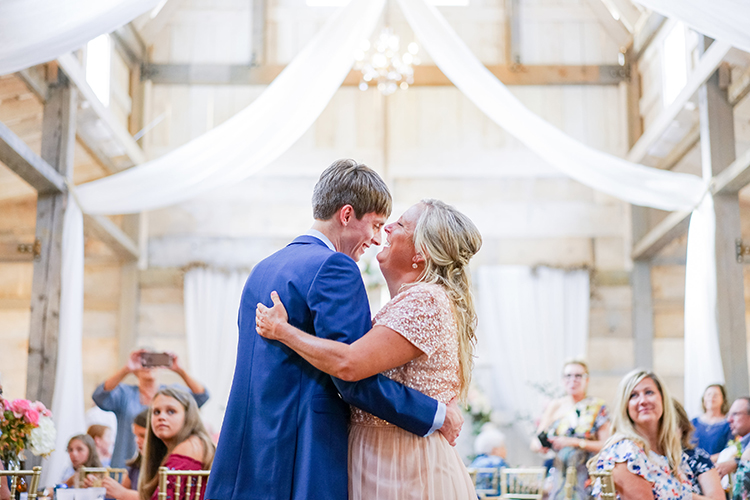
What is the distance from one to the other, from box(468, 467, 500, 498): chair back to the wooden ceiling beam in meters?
5.06

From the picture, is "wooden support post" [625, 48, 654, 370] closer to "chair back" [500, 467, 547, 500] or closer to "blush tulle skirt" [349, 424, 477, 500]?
"chair back" [500, 467, 547, 500]

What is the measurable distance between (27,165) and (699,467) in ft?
16.3

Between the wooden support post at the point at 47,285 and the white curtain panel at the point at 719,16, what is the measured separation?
4.81 meters

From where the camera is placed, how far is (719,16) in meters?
3.80

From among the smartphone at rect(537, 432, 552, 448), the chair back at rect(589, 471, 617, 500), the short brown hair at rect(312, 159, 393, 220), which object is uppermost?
the short brown hair at rect(312, 159, 393, 220)

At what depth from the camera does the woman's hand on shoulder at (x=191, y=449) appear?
3382 mm

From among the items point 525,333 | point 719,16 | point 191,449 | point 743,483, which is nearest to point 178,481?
point 191,449

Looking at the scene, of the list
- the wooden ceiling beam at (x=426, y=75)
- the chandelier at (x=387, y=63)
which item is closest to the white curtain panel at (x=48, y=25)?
the chandelier at (x=387, y=63)

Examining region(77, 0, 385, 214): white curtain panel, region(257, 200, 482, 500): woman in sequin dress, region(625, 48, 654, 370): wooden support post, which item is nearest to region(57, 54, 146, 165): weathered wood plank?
region(77, 0, 385, 214): white curtain panel

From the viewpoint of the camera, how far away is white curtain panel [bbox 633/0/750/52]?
12.1 feet

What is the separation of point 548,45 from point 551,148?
12.5 feet

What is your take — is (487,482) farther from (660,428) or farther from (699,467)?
(660,428)

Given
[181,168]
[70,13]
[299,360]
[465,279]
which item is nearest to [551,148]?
[181,168]

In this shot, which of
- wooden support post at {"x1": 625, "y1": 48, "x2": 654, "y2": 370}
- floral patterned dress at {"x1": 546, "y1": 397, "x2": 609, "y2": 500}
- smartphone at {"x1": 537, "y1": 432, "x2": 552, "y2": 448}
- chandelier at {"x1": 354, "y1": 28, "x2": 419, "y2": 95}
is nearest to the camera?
floral patterned dress at {"x1": 546, "y1": 397, "x2": 609, "y2": 500}
